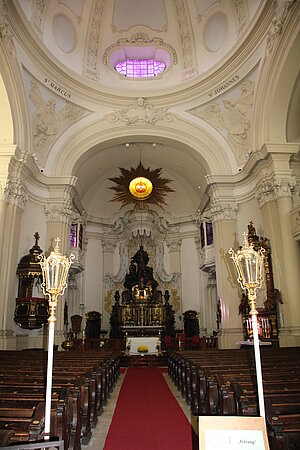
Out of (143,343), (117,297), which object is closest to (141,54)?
(117,297)

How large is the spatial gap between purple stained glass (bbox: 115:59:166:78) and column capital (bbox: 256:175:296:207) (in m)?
8.10

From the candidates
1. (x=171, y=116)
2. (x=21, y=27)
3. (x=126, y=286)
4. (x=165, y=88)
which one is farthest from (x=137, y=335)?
(x=21, y=27)

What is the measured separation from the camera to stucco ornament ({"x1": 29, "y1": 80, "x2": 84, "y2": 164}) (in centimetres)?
1202

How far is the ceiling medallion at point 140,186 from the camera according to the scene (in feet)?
54.0

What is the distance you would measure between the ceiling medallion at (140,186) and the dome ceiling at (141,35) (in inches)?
165

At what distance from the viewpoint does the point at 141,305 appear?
16812 millimetres

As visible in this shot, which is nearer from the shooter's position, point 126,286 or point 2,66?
point 2,66

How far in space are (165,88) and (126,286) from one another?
962cm

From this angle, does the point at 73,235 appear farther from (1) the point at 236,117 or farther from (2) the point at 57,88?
(1) the point at 236,117

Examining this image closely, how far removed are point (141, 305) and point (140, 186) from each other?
5.81 meters

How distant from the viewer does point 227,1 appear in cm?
1250

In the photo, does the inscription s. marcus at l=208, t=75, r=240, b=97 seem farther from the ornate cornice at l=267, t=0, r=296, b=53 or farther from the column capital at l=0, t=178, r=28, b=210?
the column capital at l=0, t=178, r=28, b=210

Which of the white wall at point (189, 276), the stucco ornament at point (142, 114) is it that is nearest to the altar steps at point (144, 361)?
the white wall at point (189, 276)

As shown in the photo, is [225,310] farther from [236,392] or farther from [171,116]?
[236,392]
